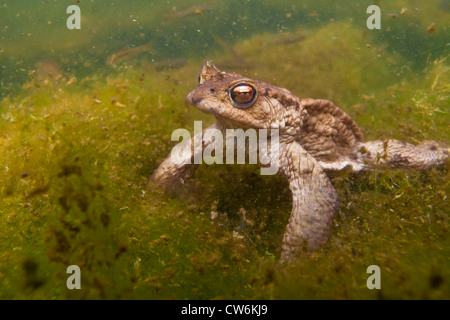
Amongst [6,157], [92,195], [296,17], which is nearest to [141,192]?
[92,195]

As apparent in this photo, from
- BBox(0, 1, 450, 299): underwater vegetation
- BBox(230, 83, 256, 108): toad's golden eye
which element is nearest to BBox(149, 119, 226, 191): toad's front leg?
BBox(0, 1, 450, 299): underwater vegetation

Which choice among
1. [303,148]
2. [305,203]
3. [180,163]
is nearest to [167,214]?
[180,163]

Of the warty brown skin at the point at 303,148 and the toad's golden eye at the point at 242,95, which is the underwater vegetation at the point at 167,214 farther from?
the toad's golden eye at the point at 242,95

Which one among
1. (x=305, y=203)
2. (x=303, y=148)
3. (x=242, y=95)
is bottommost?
(x=305, y=203)

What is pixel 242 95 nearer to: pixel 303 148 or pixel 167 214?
pixel 303 148

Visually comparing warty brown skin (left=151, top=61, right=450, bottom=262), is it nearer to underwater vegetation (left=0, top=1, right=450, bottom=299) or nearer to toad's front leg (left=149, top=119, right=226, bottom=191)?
toad's front leg (left=149, top=119, right=226, bottom=191)

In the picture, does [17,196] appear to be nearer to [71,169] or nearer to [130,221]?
[71,169]

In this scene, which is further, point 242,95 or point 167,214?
point 167,214
